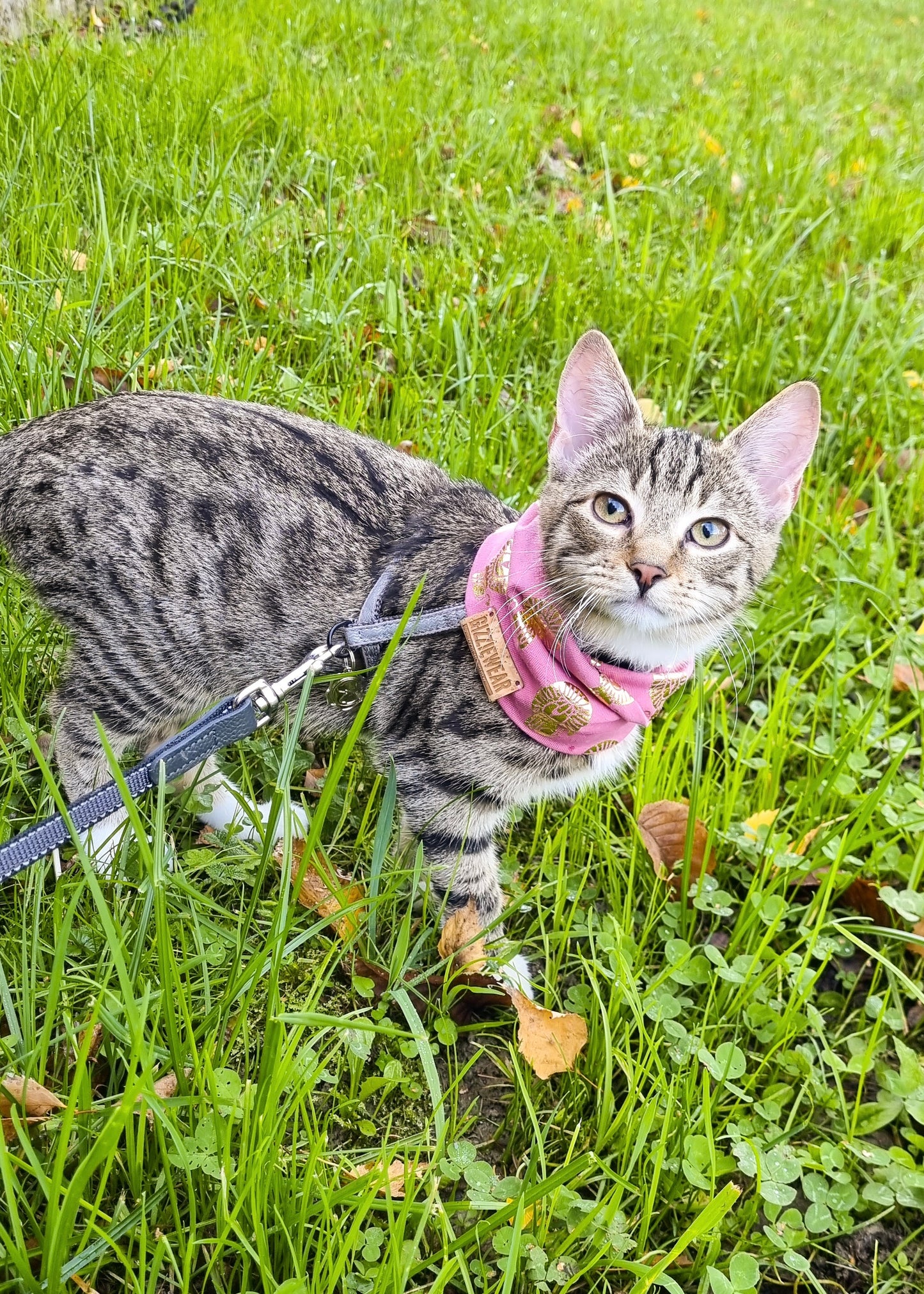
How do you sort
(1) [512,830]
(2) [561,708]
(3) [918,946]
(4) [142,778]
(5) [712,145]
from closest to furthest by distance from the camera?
(4) [142,778] < (2) [561,708] < (3) [918,946] < (1) [512,830] < (5) [712,145]

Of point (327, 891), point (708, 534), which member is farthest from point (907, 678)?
point (327, 891)

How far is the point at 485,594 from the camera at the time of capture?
81.7 inches

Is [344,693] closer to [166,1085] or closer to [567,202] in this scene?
[166,1085]

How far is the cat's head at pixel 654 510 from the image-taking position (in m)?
1.95

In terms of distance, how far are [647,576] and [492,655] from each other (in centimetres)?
37

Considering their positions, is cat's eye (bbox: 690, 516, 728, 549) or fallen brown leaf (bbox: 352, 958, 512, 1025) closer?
fallen brown leaf (bbox: 352, 958, 512, 1025)

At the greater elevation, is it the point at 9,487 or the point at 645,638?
the point at 9,487

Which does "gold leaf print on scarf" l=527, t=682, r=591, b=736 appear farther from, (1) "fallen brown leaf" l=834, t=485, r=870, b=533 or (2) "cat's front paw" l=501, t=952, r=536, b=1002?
(1) "fallen brown leaf" l=834, t=485, r=870, b=533

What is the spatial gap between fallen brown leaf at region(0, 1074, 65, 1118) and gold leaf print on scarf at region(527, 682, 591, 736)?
1129 mm

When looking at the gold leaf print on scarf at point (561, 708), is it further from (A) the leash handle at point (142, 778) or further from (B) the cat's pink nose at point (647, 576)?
(A) the leash handle at point (142, 778)

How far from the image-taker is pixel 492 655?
6.61ft

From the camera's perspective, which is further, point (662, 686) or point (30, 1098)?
point (662, 686)

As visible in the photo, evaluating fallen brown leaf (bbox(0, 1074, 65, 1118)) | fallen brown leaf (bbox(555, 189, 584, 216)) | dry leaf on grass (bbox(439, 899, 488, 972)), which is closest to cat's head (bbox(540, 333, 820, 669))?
dry leaf on grass (bbox(439, 899, 488, 972))

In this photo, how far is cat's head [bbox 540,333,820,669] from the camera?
195 cm
